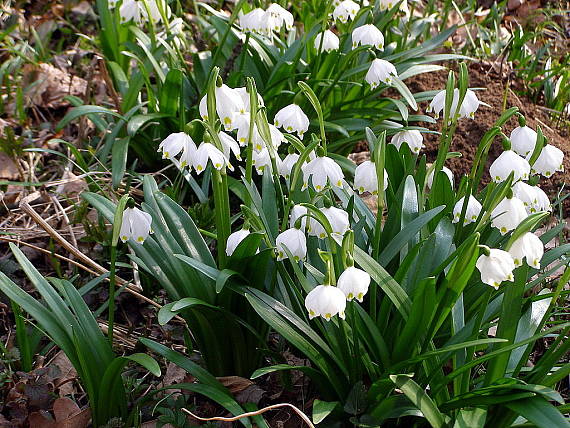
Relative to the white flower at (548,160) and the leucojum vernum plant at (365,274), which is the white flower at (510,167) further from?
the white flower at (548,160)

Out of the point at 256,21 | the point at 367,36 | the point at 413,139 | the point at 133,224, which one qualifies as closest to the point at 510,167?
the point at 413,139

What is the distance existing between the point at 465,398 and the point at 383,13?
240cm

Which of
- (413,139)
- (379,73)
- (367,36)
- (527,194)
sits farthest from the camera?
(367,36)

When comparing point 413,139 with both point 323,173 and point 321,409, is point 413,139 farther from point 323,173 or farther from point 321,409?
point 321,409

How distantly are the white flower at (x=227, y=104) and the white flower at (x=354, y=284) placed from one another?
554 mm

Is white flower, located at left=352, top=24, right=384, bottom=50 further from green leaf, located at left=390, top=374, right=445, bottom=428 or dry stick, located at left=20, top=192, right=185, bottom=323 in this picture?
green leaf, located at left=390, top=374, right=445, bottom=428

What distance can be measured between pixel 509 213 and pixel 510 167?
178 millimetres

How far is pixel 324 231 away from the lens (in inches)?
74.9

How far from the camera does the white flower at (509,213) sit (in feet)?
5.82

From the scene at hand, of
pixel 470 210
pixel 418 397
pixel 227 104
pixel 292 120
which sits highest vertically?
pixel 227 104

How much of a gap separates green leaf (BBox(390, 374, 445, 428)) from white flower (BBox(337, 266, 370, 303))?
0.76ft

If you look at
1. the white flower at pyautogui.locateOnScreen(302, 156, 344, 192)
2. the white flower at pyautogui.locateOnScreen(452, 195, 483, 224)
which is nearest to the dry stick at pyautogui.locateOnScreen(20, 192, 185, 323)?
the white flower at pyautogui.locateOnScreen(302, 156, 344, 192)

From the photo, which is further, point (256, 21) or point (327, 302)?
point (256, 21)

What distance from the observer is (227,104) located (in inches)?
75.5
